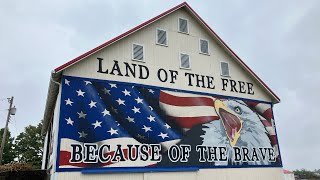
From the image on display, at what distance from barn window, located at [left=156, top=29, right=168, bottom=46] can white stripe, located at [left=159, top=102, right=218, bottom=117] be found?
3.88 m

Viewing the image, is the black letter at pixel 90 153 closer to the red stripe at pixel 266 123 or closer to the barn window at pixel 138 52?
the barn window at pixel 138 52

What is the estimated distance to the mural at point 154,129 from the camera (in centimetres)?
1440

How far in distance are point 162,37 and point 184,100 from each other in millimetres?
4125

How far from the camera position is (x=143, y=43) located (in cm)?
1777

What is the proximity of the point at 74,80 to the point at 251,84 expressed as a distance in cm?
1249

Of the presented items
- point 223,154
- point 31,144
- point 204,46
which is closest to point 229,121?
point 223,154

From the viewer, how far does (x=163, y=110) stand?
56.1 feet

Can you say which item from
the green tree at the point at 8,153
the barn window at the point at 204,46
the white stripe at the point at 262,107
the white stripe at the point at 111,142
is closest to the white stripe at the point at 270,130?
the white stripe at the point at 262,107

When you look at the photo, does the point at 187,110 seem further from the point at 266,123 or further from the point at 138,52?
the point at 266,123

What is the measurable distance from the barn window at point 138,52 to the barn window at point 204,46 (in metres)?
4.42

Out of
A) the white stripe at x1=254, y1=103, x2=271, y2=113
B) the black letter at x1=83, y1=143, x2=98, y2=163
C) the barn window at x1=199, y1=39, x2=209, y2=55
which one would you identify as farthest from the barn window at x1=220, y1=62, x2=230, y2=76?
the black letter at x1=83, y1=143, x2=98, y2=163

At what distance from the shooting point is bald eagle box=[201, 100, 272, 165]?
718 inches

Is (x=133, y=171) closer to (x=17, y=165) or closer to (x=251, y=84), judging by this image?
(x=17, y=165)

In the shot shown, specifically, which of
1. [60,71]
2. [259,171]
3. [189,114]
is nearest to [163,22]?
[189,114]
